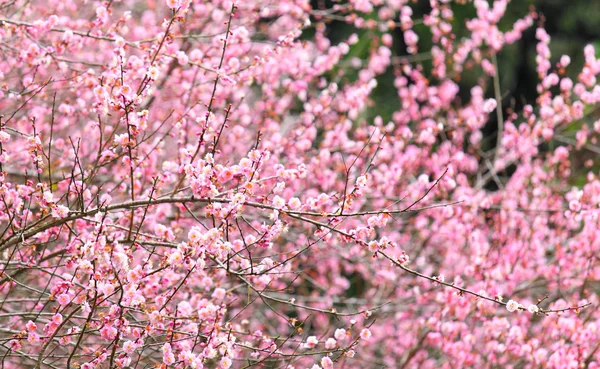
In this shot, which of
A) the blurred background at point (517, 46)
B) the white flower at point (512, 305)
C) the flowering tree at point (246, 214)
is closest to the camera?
the white flower at point (512, 305)

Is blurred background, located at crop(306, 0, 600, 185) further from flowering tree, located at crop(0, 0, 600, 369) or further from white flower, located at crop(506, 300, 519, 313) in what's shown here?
white flower, located at crop(506, 300, 519, 313)

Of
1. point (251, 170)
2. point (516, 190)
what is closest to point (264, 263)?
point (251, 170)

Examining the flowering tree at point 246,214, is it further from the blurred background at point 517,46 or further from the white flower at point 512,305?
the blurred background at point 517,46

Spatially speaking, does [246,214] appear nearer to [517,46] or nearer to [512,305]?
[512,305]

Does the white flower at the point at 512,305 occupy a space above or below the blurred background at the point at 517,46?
above

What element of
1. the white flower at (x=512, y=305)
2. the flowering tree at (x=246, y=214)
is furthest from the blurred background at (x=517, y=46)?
the white flower at (x=512, y=305)

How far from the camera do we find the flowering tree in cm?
→ 304

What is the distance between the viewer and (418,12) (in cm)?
988

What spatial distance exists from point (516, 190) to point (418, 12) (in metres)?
3.90

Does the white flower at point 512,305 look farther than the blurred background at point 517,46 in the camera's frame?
A: No

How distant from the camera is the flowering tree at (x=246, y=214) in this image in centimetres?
304

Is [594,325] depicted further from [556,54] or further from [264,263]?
[556,54]

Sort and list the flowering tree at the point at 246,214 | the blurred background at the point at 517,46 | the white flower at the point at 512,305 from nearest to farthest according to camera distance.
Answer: the white flower at the point at 512,305 < the flowering tree at the point at 246,214 < the blurred background at the point at 517,46

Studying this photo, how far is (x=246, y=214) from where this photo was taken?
5027mm
